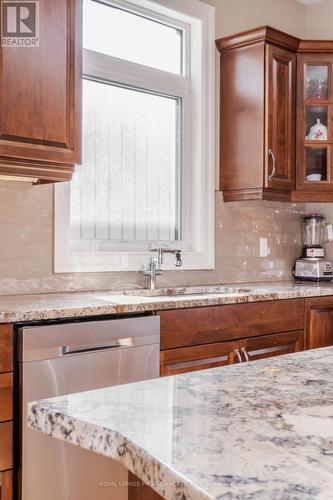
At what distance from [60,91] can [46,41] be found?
8.3 inches

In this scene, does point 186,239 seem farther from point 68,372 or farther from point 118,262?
point 68,372

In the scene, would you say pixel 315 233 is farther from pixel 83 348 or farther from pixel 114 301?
pixel 83 348

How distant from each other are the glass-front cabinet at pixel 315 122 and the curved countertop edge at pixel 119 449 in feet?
10.2

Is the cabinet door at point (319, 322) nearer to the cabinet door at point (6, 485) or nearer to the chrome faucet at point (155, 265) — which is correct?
the chrome faucet at point (155, 265)

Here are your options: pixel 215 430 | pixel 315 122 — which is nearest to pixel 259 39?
pixel 315 122

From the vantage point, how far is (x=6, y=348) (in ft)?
6.43

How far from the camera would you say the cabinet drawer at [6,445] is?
6.43 feet

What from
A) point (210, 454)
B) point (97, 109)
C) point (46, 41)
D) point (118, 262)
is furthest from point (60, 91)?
point (210, 454)

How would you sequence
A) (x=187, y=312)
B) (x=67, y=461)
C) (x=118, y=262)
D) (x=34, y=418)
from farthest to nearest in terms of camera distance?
(x=118, y=262)
(x=187, y=312)
(x=67, y=461)
(x=34, y=418)

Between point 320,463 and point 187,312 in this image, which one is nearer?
point 320,463

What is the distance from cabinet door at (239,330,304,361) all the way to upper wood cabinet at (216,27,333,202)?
894 mm

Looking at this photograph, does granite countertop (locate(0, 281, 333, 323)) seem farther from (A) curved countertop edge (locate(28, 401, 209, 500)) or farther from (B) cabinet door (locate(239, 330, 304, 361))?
(A) curved countertop edge (locate(28, 401, 209, 500))

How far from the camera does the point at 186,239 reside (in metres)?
3.52

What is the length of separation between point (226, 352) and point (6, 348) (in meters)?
1.20
